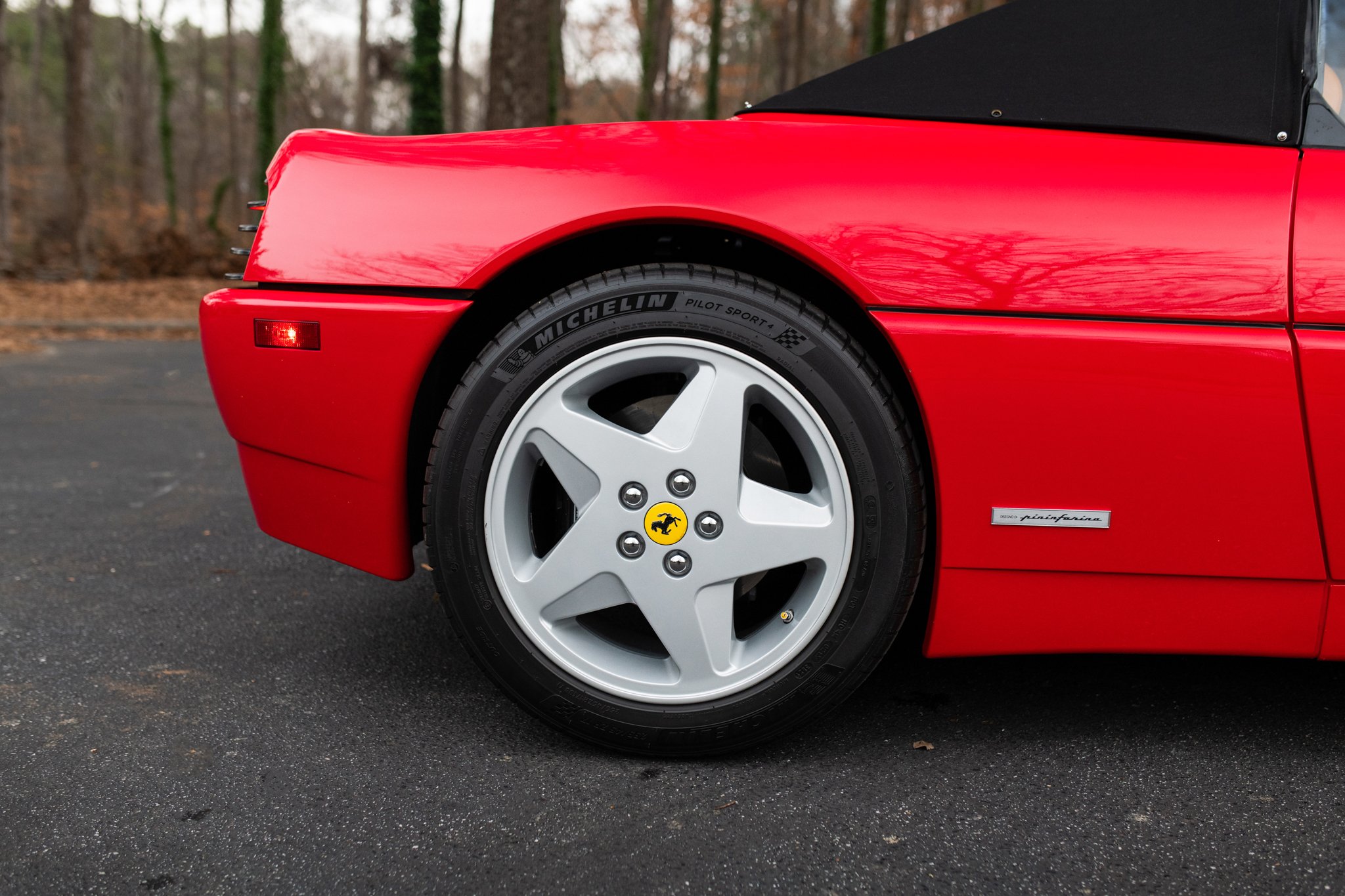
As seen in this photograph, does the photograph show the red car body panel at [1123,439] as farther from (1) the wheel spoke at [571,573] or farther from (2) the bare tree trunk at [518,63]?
(2) the bare tree trunk at [518,63]

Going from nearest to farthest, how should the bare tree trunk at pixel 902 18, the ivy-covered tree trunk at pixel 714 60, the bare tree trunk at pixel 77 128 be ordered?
1. the bare tree trunk at pixel 77 128
2. the bare tree trunk at pixel 902 18
3. the ivy-covered tree trunk at pixel 714 60

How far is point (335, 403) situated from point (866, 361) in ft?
3.01

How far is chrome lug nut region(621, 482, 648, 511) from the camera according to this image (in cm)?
168

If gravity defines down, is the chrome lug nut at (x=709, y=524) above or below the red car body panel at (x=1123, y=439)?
below

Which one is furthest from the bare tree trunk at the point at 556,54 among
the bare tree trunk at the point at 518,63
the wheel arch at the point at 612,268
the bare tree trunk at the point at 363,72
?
the wheel arch at the point at 612,268

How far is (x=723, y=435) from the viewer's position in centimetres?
166

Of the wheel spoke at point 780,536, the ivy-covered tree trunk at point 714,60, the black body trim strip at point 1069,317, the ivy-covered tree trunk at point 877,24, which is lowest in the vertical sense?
the wheel spoke at point 780,536

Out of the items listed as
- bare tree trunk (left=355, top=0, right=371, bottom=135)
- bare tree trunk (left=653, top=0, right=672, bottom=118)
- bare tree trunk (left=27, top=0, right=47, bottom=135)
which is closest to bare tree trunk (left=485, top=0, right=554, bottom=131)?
bare tree trunk (left=653, top=0, right=672, bottom=118)

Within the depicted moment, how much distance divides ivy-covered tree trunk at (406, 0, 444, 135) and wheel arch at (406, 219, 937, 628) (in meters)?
15.4

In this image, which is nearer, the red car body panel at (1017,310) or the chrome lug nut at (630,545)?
the red car body panel at (1017,310)

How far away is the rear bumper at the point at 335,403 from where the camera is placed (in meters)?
1.73

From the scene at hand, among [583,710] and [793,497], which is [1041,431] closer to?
[793,497]

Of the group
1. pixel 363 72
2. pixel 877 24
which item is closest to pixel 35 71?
pixel 363 72

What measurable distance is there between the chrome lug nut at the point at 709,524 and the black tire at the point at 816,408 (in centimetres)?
22
